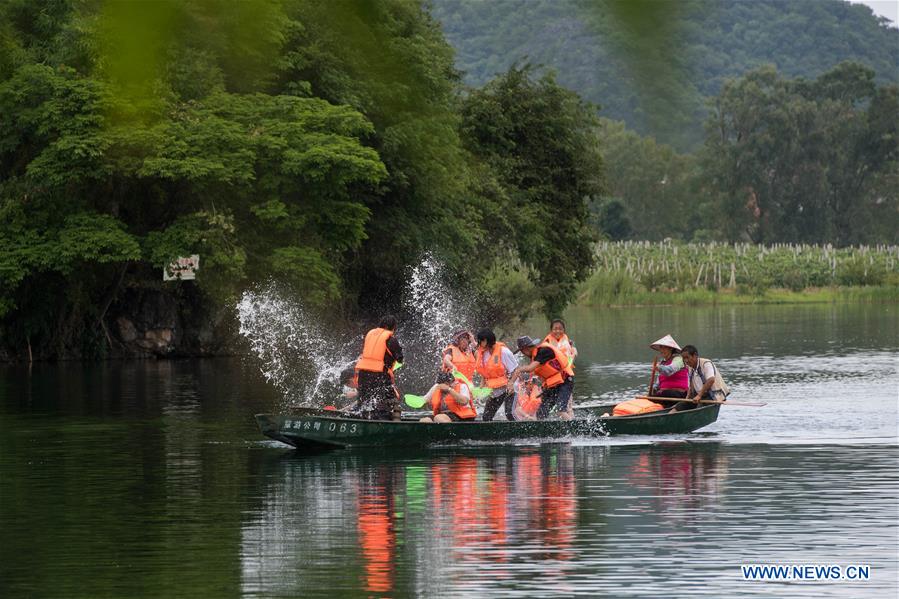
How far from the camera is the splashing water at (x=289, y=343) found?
123ft

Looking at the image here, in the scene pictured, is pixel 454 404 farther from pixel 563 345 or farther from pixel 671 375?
pixel 671 375

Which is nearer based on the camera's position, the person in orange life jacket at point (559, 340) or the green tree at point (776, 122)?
the green tree at point (776, 122)

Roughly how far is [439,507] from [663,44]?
43.8 ft

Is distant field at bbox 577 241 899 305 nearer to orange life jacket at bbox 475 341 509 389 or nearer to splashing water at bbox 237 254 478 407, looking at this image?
splashing water at bbox 237 254 478 407

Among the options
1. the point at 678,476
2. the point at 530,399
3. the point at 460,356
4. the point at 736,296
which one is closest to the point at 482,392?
the point at 530,399

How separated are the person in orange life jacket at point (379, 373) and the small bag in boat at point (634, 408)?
356 centimetres

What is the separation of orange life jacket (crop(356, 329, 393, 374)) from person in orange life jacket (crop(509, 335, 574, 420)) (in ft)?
6.65

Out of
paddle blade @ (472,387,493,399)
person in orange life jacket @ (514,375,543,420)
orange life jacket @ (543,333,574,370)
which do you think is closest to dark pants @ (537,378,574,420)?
person in orange life jacket @ (514,375,543,420)

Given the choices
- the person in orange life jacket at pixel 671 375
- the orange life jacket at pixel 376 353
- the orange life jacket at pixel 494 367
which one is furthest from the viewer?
the person in orange life jacket at pixel 671 375

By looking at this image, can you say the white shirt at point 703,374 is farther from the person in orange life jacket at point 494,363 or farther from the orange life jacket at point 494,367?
the orange life jacket at point 494,367

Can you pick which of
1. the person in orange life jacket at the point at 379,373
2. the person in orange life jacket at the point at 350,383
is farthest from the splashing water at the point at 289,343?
the person in orange life jacket at the point at 379,373

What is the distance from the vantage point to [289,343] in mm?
41875

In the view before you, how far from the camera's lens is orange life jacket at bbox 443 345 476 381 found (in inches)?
821

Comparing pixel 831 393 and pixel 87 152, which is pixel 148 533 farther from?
pixel 87 152
